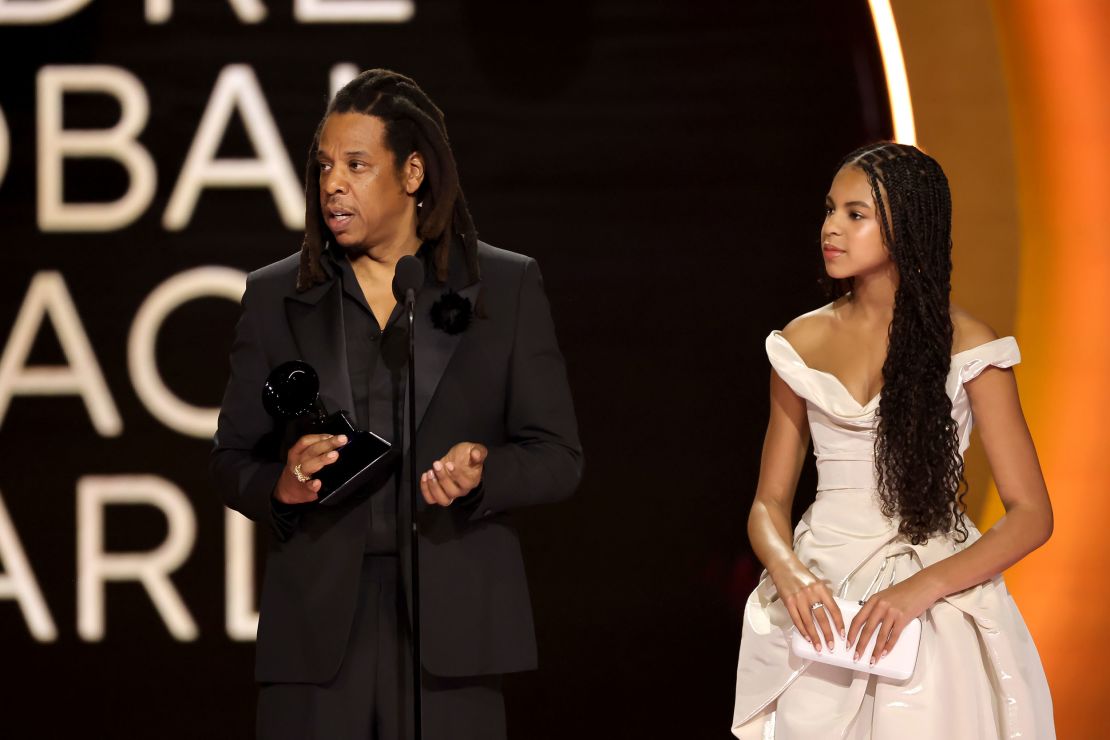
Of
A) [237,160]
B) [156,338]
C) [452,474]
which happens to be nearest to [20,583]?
[156,338]

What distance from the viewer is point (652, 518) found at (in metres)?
3.96

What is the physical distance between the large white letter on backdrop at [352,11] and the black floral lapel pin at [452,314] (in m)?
1.80

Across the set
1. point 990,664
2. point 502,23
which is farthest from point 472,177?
point 990,664

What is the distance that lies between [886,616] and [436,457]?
854mm

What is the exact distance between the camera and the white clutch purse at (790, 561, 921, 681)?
232cm

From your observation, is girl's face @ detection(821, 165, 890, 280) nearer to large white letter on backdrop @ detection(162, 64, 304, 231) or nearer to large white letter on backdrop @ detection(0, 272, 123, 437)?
large white letter on backdrop @ detection(162, 64, 304, 231)

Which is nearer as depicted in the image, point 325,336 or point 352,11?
point 325,336

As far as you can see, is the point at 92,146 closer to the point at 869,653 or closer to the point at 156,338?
the point at 156,338

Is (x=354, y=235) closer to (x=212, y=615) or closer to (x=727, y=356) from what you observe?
(x=727, y=356)

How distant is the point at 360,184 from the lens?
2.44 metres

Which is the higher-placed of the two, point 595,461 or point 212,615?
point 595,461

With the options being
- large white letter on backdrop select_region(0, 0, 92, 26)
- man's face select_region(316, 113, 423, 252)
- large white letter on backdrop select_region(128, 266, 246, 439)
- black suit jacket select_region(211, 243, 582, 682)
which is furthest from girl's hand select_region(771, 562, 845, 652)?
large white letter on backdrop select_region(0, 0, 92, 26)

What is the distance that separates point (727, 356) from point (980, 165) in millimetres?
912

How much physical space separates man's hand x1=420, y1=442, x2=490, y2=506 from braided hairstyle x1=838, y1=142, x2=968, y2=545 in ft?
2.68
